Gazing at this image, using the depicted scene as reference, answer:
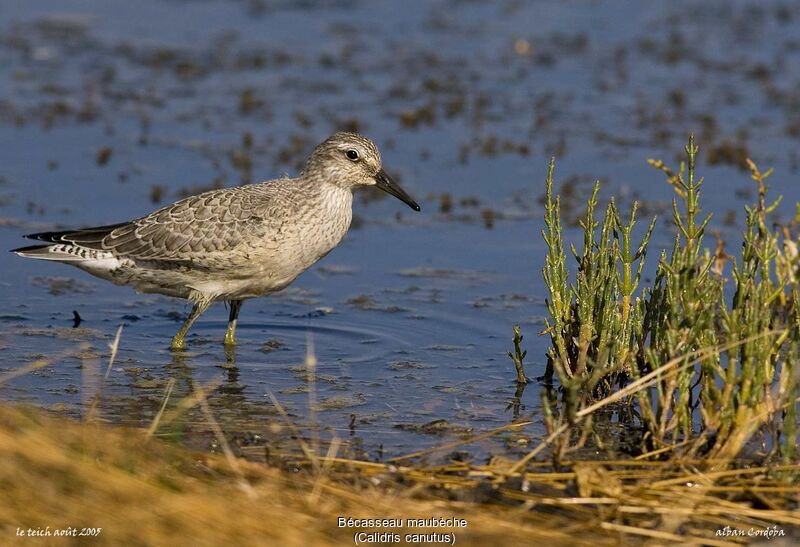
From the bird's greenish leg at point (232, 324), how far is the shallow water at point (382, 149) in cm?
20

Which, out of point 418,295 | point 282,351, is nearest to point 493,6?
point 418,295

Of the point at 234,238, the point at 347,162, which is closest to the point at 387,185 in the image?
the point at 347,162

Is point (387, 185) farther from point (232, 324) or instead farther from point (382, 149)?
point (382, 149)

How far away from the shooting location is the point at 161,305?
31.8ft

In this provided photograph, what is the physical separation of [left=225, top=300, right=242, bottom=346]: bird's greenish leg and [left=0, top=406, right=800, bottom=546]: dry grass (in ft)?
7.99

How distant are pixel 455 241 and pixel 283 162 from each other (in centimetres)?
222

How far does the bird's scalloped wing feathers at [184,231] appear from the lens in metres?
8.38

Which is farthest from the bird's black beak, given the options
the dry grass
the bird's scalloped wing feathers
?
the dry grass

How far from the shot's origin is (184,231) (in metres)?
8.54

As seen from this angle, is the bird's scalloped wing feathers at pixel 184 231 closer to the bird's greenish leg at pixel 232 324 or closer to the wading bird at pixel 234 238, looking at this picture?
the wading bird at pixel 234 238

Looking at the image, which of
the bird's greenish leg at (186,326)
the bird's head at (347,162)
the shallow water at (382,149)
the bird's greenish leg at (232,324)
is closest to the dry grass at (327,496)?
the shallow water at (382,149)

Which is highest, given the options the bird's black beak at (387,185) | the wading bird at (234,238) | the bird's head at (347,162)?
the bird's head at (347,162)

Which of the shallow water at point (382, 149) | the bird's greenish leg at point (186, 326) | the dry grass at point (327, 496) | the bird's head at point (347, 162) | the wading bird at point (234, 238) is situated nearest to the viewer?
the dry grass at point (327, 496)

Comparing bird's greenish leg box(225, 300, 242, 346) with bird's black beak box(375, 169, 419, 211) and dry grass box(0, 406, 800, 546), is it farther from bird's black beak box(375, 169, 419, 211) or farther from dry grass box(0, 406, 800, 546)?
dry grass box(0, 406, 800, 546)
